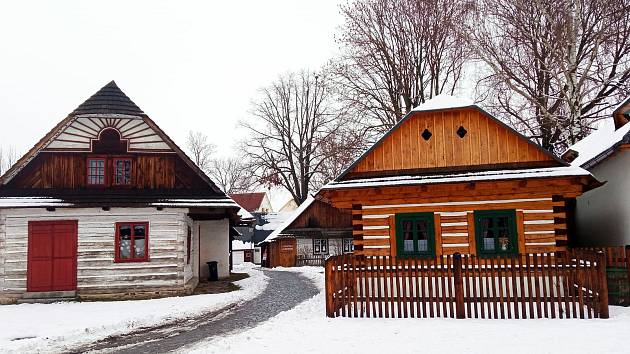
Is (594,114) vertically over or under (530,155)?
over

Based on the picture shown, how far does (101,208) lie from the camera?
60.4ft

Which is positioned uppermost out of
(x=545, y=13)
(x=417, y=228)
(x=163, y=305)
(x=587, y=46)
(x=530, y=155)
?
(x=545, y=13)

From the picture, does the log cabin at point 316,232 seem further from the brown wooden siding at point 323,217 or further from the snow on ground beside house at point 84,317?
the snow on ground beside house at point 84,317

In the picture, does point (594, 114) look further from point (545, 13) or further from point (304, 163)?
point (304, 163)

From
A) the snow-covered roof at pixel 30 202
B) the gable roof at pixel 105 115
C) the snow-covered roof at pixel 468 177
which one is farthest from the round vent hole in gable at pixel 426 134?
the snow-covered roof at pixel 30 202

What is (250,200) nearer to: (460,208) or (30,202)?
(30,202)

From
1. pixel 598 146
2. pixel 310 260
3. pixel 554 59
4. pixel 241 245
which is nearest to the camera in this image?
pixel 598 146

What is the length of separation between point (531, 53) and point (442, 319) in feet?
58.7

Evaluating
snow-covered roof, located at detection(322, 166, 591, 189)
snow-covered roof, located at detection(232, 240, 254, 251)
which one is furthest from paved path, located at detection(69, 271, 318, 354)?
snow-covered roof, located at detection(232, 240, 254, 251)

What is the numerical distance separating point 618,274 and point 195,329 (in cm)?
1046

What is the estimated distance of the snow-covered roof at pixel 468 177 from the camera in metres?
13.2

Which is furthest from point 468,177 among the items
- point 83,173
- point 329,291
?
point 83,173

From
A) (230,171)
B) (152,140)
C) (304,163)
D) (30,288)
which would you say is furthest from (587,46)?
(230,171)

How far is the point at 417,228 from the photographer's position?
14.4 meters
